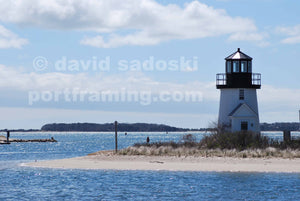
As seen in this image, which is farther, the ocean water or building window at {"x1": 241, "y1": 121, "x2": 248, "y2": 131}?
building window at {"x1": 241, "y1": 121, "x2": 248, "y2": 131}

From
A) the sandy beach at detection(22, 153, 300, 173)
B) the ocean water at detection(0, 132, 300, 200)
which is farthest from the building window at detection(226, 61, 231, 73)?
the ocean water at detection(0, 132, 300, 200)

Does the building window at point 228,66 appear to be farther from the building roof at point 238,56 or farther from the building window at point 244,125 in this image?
the building window at point 244,125

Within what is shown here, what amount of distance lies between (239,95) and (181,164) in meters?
10.6

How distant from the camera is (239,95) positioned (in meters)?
44.7

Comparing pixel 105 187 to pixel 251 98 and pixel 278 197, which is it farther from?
pixel 251 98

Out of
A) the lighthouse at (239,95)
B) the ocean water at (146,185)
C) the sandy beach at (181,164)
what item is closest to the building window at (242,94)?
the lighthouse at (239,95)

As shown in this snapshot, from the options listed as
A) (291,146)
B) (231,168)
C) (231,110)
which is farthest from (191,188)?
(231,110)

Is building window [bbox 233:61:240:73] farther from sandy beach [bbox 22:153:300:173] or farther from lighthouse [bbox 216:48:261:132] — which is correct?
sandy beach [bbox 22:153:300:173]

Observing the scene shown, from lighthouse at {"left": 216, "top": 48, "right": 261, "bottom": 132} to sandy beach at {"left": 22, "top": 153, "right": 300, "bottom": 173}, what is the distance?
678cm

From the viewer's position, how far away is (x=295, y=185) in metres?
27.8

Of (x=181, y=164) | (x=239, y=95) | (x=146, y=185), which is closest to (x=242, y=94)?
(x=239, y=95)

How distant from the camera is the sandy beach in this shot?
34.3 meters

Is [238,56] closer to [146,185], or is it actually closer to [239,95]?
[239,95]

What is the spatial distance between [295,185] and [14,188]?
14736mm
